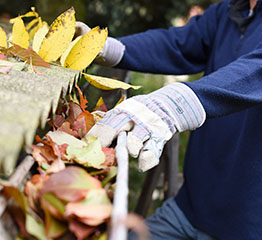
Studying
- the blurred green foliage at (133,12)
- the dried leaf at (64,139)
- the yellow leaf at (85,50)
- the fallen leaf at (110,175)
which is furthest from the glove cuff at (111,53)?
the blurred green foliage at (133,12)

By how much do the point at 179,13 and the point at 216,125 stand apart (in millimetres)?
3390

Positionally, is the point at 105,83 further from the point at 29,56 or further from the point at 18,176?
the point at 18,176

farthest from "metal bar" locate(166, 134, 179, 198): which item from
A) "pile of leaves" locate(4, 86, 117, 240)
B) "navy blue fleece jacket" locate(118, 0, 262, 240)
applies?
"pile of leaves" locate(4, 86, 117, 240)

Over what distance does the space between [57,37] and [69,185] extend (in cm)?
46

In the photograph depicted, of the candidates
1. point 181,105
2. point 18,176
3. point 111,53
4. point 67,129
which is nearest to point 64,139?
point 67,129

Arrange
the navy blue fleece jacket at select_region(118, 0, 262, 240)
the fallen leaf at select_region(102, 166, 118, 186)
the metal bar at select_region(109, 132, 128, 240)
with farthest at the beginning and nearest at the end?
the navy blue fleece jacket at select_region(118, 0, 262, 240) → the fallen leaf at select_region(102, 166, 118, 186) → the metal bar at select_region(109, 132, 128, 240)

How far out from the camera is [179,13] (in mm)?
4367

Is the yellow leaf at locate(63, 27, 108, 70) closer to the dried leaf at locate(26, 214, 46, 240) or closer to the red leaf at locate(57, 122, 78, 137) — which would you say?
the red leaf at locate(57, 122, 78, 137)

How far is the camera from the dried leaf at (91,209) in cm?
42

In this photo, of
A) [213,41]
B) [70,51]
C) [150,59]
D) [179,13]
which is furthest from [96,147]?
[179,13]

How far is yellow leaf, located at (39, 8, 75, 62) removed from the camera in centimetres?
78

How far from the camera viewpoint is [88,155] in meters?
0.53

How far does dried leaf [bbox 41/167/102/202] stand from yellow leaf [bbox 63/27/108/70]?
401 mm

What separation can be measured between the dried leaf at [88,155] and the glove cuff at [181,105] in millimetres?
221
